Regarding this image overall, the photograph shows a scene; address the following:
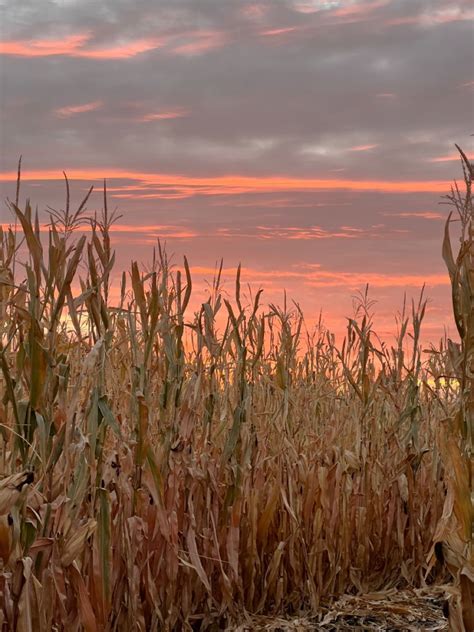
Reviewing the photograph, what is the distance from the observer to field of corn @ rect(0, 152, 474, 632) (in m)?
2.90

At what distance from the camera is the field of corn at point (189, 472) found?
9.50 ft

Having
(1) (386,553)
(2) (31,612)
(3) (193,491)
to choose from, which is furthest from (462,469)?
(1) (386,553)

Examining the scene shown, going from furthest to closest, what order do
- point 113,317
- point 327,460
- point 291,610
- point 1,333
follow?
A: point 327,460 < point 291,610 < point 113,317 < point 1,333

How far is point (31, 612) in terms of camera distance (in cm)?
290

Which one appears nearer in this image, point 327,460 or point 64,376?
point 64,376

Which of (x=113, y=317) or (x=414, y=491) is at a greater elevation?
(x=113, y=317)

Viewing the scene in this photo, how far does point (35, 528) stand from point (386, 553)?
9.72 feet

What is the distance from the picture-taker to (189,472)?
407 cm

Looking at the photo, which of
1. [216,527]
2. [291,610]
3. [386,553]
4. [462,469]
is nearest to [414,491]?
[386,553]

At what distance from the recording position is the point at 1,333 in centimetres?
331

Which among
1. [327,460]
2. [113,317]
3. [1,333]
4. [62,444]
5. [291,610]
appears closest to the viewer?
[62,444]

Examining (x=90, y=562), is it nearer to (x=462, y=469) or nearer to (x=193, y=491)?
(x=193, y=491)

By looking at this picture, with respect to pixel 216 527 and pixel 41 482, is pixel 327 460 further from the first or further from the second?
pixel 41 482

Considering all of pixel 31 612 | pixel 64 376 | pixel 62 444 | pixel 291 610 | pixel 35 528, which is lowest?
pixel 291 610
